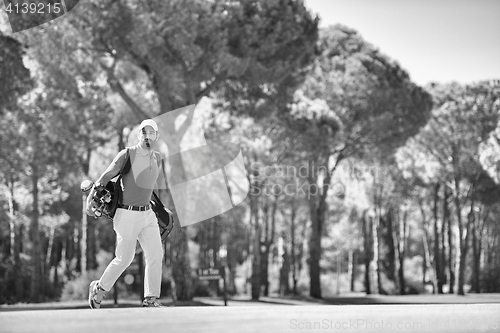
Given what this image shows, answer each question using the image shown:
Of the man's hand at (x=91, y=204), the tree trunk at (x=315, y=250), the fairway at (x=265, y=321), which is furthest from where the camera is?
the tree trunk at (x=315, y=250)

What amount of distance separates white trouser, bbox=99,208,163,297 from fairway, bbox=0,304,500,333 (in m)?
1.89

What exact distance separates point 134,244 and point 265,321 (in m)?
2.74

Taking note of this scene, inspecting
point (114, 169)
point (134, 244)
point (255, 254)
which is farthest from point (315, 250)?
point (114, 169)

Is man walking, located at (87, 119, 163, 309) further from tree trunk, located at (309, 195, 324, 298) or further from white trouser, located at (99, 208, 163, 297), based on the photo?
tree trunk, located at (309, 195, 324, 298)

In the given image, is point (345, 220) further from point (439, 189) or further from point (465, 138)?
point (465, 138)

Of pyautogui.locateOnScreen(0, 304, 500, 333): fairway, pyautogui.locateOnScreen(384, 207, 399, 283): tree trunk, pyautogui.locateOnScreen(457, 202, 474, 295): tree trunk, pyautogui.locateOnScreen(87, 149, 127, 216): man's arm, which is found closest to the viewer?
pyautogui.locateOnScreen(0, 304, 500, 333): fairway

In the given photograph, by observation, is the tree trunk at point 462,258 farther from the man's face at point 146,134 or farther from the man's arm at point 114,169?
the man's arm at point 114,169

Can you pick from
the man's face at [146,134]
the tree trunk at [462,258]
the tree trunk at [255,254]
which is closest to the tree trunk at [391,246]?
the tree trunk at [462,258]

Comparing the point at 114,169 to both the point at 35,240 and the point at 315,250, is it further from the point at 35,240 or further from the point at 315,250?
the point at 315,250

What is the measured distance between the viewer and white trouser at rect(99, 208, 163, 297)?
7113 millimetres

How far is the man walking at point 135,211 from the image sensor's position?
7105 millimetres

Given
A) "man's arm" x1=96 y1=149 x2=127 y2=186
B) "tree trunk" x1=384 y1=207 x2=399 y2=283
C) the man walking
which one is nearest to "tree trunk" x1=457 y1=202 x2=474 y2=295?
"tree trunk" x1=384 y1=207 x2=399 y2=283

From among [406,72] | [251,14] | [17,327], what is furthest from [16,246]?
[17,327]

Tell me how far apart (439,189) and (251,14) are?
2457 centimetres
